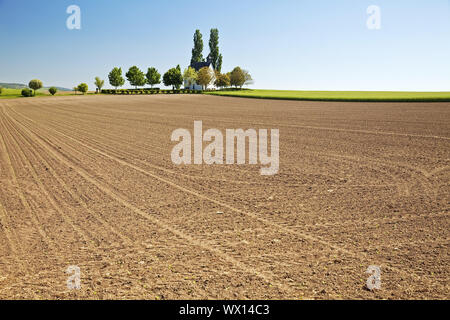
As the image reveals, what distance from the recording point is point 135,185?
26.0ft

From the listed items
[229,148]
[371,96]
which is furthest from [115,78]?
[229,148]

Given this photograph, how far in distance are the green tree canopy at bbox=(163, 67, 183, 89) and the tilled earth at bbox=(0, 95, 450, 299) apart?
11253 centimetres

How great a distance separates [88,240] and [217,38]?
403 ft

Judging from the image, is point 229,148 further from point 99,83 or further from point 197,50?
point 99,83

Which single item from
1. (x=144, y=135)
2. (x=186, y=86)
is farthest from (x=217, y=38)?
(x=144, y=135)

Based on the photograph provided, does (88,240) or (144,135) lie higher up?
(144,135)

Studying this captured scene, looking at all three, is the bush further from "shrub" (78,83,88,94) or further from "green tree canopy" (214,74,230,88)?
"green tree canopy" (214,74,230,88)

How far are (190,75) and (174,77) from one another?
7.70 metres

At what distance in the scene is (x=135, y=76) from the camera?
122 m

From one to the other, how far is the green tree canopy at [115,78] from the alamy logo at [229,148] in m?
115

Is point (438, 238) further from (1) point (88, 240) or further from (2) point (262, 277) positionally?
(1) point (88, 240)

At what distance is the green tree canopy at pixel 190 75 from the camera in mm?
113062

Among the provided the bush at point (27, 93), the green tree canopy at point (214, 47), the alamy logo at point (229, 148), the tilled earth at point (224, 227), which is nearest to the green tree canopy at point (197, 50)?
the green tree canopy at point (214, 47)
